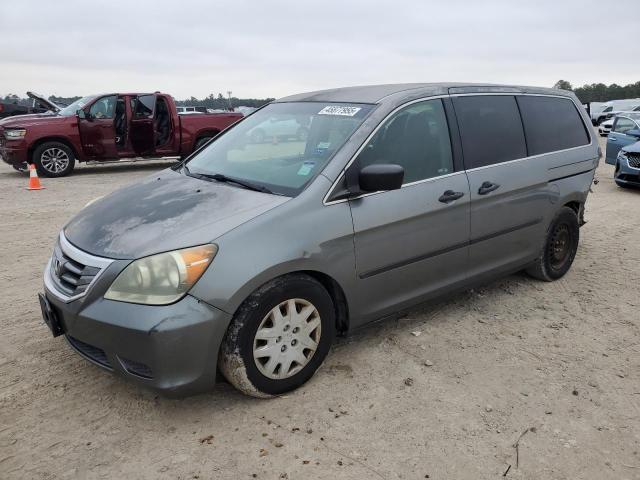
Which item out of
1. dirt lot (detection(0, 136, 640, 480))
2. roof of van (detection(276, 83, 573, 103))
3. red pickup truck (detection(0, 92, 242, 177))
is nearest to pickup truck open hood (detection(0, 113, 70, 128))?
red pickup truck (detection(0, 92, 242, 177))

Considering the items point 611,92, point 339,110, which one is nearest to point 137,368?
point 339,110

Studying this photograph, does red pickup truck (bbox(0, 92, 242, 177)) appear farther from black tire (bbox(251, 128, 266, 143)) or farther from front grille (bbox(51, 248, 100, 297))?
front grille (bbox(51, 248, 100, 297))

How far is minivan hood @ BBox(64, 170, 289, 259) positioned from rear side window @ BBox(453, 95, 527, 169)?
1611 millimetres

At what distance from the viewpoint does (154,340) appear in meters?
2.50

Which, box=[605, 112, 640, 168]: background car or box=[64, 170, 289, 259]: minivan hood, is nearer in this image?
box=[64, 170, 289, 259]: minivan hood

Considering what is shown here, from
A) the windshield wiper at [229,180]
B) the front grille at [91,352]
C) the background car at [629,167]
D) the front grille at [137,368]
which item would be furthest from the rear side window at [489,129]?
the background car at [629,167]

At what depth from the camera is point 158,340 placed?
8.19 feet

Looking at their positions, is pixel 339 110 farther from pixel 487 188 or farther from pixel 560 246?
pixel 560 246

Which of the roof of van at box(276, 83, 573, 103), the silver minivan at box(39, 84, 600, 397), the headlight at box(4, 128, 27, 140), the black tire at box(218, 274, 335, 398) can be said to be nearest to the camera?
the silver minivan at box(39, 84, 600, 397)

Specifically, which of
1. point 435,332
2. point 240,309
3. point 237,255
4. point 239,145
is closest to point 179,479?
point 240,309

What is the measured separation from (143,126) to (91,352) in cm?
1049

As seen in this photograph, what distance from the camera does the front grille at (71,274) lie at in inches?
106

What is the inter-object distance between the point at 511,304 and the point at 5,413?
3.64 meters

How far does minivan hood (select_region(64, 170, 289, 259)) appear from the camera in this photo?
8.79 ft
